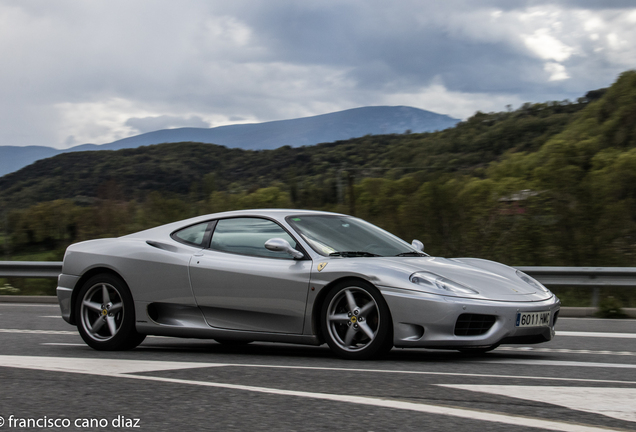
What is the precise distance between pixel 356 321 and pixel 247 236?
1.32 metres

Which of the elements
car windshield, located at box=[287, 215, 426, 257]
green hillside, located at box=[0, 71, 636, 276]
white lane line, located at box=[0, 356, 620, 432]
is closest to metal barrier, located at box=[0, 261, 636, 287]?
green hillside, located at box=[0, 71, 636, 276]

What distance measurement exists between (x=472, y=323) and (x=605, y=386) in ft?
3.60

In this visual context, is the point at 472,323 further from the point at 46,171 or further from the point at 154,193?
the point at 46,171

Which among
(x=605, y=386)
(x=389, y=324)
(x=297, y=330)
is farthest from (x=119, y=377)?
(x=605, y=386)

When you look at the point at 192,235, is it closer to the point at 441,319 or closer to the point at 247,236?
the point at 247,236

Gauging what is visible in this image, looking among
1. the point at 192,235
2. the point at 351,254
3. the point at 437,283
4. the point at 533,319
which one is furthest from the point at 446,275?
the point at 192,235

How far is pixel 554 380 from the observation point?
14.1ft

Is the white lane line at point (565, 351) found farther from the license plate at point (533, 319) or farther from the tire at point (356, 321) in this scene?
the tire at point (356, 321)

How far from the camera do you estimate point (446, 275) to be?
207 inches

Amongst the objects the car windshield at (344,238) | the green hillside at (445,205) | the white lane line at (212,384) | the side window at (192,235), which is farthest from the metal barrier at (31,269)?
the car windshield at (344,238)

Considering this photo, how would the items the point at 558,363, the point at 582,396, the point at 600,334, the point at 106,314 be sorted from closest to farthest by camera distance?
1. the point at 582,396
2. the point at 558,363
3. the point at 106,314
4. the point at 600,334

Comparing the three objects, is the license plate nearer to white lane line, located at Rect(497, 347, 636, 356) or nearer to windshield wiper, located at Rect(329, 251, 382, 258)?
white lane line, located at Rect(497, 347, 636, 356)

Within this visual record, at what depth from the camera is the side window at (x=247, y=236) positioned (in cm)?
583

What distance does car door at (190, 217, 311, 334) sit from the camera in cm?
548
